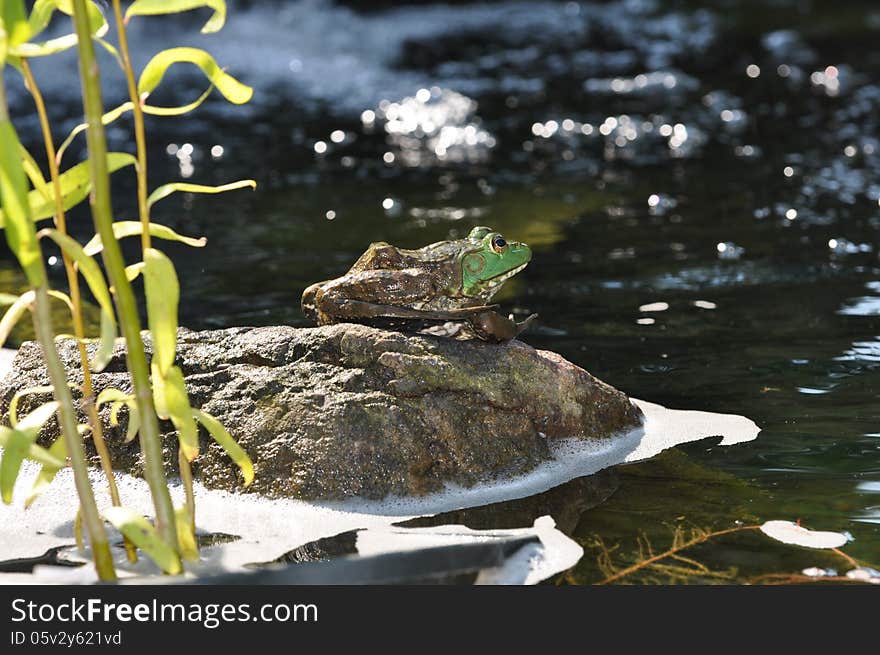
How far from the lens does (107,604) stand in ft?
8.89

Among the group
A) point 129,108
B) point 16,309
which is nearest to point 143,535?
point 16,309

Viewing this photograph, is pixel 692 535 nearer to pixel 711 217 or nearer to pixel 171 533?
pixel 171 533

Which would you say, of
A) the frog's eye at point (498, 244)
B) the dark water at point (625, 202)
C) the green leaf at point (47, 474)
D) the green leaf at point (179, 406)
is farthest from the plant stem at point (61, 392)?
the frog's eye at point (498, 244)

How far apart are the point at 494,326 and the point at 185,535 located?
129 cm

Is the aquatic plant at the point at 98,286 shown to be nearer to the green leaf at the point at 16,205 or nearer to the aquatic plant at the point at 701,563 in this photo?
the green leaf at the point at 16,205

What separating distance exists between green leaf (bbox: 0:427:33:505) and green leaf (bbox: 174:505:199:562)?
0.38m

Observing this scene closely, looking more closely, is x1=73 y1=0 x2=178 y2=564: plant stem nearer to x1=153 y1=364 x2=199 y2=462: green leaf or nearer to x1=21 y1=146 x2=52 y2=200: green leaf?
x1=153 y1=364 x2=199 y2=462: green leaf

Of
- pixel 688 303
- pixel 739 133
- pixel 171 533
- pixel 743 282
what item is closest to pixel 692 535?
pixel 171 533

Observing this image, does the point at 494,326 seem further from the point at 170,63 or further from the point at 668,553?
the point at 170,63

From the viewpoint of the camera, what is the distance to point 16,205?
8.29ft

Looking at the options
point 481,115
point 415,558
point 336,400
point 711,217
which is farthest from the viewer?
point 481,115

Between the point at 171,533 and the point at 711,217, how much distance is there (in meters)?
6.18

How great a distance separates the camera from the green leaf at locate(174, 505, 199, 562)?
2859 mm

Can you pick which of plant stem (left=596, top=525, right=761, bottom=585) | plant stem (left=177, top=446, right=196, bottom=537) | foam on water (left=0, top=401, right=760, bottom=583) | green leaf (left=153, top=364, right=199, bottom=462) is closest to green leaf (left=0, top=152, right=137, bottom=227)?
green leaf (left=153, top=364, right=199, bottom=462)
